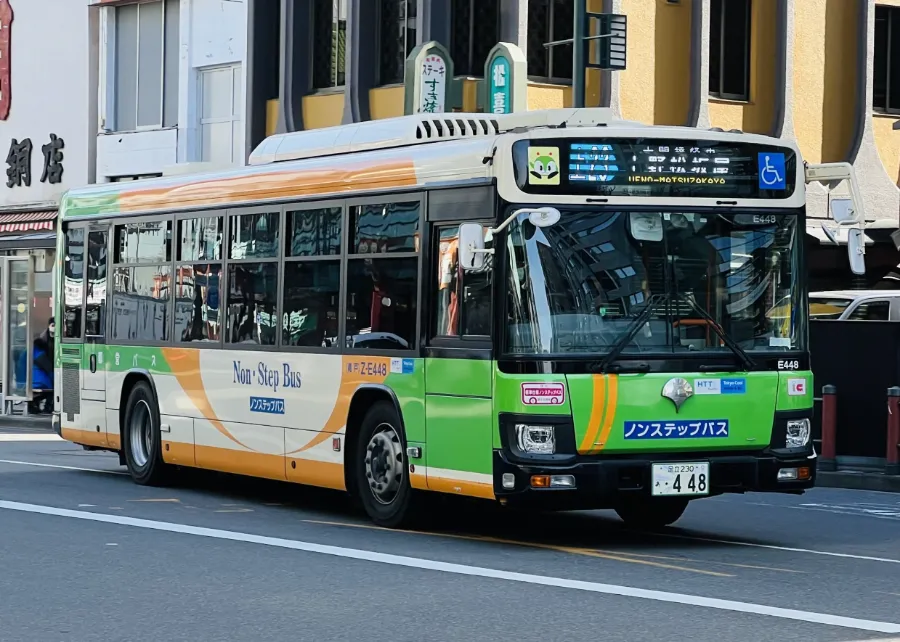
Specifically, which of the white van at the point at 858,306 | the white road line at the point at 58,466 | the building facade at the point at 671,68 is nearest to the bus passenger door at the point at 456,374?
the white road line at the point at 58,466

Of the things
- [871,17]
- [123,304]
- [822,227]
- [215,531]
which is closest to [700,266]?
[215,531]

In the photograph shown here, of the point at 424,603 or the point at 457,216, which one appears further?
the point at 457,216

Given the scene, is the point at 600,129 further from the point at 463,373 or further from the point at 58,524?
the point at 58,524

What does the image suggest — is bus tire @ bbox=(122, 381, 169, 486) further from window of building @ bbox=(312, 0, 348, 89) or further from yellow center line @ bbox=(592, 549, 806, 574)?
window of building @ bbox=(312, 0, 348, 89)

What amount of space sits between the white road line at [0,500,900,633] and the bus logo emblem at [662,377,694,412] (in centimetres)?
185

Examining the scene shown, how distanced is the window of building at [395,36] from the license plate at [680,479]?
59.0 ft

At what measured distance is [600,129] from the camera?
12164 millimetres

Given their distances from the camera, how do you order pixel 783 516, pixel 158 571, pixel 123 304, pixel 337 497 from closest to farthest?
pixel 158 571 → pixel 783 516 → pixel 337 497 → pixel 123 304

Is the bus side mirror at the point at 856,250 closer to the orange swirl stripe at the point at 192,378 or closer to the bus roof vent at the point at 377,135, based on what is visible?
the bus roof vent at the point at 377,135

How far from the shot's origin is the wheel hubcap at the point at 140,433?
1733 cm

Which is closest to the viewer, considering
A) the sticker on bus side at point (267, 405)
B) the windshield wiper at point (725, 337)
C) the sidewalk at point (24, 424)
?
the windshield wiper at point (725, 337)

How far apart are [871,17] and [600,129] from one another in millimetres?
20853

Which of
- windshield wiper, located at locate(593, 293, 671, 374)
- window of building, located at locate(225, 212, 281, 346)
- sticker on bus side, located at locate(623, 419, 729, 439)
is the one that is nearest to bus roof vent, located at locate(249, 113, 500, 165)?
window of building, located at locate(225, 212, 281, 346)

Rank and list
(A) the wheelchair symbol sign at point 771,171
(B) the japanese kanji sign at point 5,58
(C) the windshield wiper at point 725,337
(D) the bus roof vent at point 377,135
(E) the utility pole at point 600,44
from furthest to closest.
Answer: (B) the japanese kanji sign at point 5,58
(E) the utility pole at point 600,44
(D) the bus roof vent at point 377,135
(A) the wheelchair symbol sign at point 771,171
(C) the windshield wiper at point 725,337
